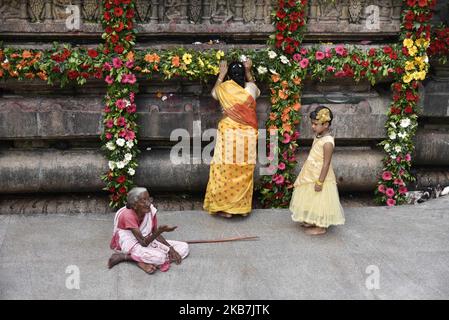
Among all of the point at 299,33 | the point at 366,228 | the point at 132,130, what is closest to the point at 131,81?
the point at 132,130

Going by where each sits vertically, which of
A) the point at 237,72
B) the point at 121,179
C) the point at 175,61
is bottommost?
the point at 121,179

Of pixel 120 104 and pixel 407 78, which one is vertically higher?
pixel 407 78

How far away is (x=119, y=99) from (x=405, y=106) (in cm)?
388

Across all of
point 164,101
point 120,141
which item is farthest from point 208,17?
point 120,141

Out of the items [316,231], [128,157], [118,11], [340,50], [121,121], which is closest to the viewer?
[316,231]

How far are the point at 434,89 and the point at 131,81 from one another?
14.1ft

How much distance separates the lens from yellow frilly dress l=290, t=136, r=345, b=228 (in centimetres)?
642

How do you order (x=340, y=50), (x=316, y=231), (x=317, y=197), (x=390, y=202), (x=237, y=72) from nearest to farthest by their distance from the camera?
1. (x=317, y=197)
2. (x=316, y=231)
3. (x=237, y=72)
4. (x=340, y=50)
5. (x=390, y=202)

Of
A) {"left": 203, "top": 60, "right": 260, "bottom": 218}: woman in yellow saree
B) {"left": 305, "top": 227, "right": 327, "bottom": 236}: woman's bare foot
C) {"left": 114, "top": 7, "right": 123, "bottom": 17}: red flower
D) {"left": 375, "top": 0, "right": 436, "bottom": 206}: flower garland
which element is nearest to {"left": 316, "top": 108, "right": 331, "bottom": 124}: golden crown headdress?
{"left": 203, "top": 60, "right": 260, "bottom": 218}: woman in yellow saree

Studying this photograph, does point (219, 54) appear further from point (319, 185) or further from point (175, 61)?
point (319, 185)

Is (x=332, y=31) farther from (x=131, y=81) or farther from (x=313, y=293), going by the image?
(x=313, y=293)

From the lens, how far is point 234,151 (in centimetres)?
691

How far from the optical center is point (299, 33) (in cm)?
757

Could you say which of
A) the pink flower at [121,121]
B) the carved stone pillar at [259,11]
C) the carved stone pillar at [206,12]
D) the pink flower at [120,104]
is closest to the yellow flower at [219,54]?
the carved stone pillar at [206,12]
